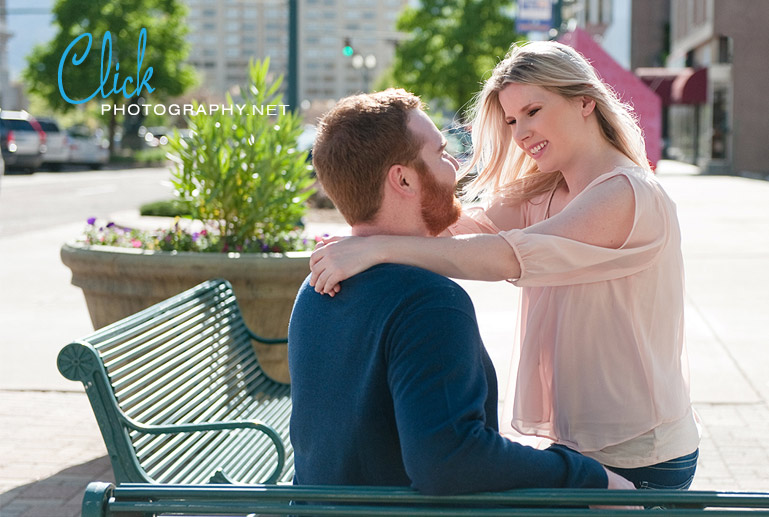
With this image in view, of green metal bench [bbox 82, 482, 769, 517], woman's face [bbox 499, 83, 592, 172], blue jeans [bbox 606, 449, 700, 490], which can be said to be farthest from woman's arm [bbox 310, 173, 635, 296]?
blue jeans [bbox 606, 449, 700, 490]

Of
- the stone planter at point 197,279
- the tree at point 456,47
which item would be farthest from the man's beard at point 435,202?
the tree at point 456,47

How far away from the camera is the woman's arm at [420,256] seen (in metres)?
1.95

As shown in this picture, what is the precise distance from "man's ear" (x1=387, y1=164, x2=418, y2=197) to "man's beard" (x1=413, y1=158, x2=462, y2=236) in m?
0.02

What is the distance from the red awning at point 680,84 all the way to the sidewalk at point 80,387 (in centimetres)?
2728

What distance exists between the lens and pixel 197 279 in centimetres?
Result: 484

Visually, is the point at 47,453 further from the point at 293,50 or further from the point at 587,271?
the point at 293,50

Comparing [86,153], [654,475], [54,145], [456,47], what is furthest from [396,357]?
[456,47]

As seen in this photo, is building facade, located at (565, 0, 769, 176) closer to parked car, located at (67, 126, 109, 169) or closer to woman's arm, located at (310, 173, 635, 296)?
parked car, located at (67, 126, 109, 169)

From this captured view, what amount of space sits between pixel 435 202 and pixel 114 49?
137ft

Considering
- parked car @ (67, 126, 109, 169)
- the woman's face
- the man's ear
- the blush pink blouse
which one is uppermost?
the woman's face

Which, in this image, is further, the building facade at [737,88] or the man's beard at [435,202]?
the building facade at [737,88]

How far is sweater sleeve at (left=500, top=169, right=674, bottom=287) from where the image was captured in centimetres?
206

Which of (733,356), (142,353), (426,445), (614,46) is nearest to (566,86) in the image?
(426,445)

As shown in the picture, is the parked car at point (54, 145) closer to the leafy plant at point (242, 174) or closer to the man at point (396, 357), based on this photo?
the leafy plant at point (242, 174)
